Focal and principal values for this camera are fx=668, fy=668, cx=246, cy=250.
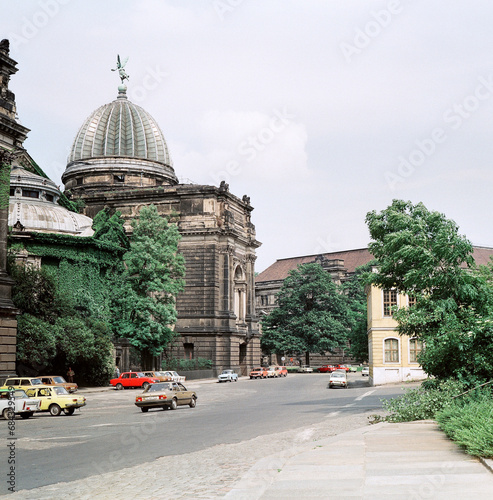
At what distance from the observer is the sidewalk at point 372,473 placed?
361 inches

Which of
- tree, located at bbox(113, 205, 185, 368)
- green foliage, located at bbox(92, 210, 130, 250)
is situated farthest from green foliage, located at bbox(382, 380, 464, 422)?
green foliage, located at bbox(92, 210, 130, 250)

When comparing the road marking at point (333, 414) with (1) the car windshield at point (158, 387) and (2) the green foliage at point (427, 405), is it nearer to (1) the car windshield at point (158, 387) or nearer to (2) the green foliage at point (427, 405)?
(2) the green foliage at point (427, 405)

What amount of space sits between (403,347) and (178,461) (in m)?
39.4

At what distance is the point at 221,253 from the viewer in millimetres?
70812

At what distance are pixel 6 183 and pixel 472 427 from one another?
28369 mm

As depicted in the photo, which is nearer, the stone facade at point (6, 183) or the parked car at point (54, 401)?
the parked car at point (54, 401)

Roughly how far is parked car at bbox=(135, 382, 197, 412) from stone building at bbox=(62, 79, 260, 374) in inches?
1523

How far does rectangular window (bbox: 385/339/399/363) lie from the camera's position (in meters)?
50.9

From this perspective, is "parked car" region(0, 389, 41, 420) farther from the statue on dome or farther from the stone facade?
the statue on dome

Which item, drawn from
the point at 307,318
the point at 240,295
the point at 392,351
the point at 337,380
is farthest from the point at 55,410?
the point at 307,318

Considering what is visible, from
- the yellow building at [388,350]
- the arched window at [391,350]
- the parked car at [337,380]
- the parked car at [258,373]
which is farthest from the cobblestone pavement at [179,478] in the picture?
the parked car at [258,373]

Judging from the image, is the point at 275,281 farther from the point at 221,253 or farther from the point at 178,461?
the point at 178,461

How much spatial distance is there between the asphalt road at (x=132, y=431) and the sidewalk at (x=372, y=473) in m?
3.41

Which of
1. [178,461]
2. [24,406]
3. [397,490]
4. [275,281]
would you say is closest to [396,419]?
[178,461]
